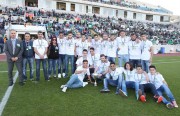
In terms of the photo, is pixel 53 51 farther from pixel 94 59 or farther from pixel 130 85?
pixel 130 85

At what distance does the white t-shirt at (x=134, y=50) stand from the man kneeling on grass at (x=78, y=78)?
6.48 ft

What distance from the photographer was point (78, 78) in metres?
8.50

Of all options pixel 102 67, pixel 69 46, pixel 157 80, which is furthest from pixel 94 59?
pixel 157 80

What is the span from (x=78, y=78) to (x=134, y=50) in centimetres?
260

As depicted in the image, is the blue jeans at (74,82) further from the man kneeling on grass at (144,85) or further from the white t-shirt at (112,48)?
the white t-shirt at (112,48)

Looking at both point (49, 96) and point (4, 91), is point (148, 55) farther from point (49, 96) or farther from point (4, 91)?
point (4, 91)

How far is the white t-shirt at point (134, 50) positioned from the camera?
31.1 feet

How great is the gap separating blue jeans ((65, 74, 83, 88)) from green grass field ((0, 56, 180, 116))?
0.72 feet

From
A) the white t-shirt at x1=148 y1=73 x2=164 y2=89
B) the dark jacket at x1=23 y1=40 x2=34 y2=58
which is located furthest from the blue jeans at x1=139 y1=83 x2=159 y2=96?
the dark jacket at x1=23 y1=40 x2=34 y2=58

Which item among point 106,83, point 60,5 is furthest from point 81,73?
point 60,5

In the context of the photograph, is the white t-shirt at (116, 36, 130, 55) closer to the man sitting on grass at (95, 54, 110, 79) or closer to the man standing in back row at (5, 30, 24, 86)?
the man sitting on grass at (95, 54, 110, 79)

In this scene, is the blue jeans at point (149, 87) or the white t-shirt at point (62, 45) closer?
the blue jeans at point (149, 87)

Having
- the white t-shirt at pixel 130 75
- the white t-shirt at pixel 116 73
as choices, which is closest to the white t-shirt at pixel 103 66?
the white t-shirt at pixel 116 73

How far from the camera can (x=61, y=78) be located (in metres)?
10.1
